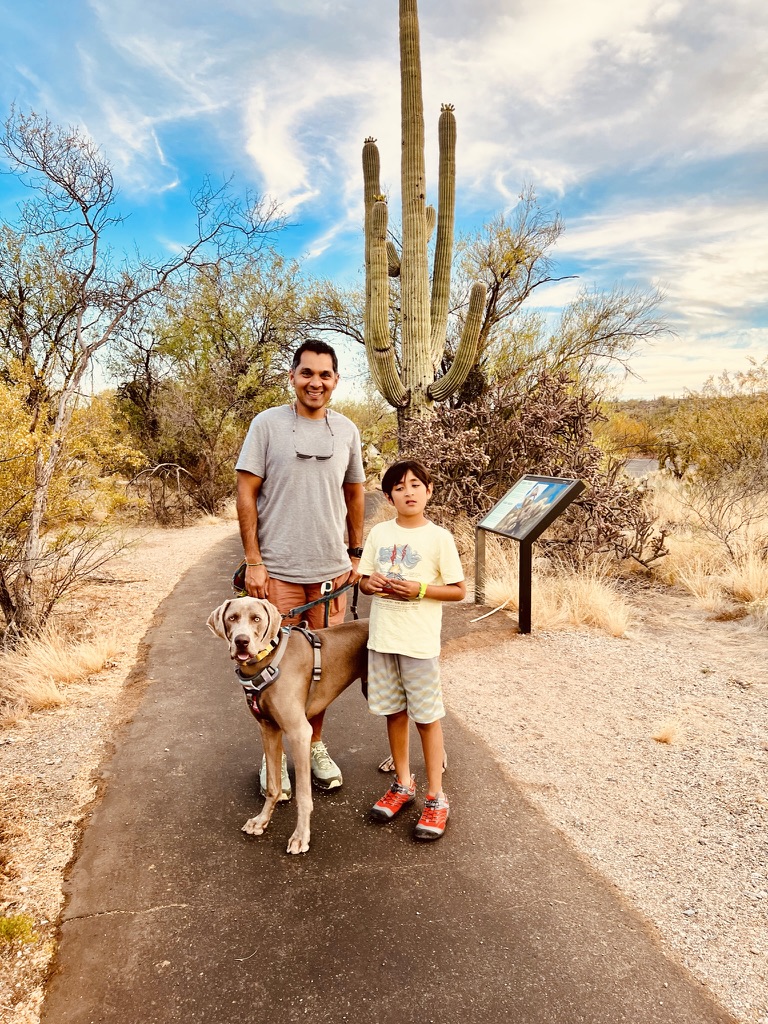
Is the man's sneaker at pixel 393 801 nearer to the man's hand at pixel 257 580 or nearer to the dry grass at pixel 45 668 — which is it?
the man's hand at pixel 257 580

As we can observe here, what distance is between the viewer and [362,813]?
3164 mm

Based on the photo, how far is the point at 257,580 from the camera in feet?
10.3

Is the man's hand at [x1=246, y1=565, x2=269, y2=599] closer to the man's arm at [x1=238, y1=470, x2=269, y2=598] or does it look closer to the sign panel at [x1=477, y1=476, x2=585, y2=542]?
the man's arm at [x1=238, y1=470, x2=269, y2=598]

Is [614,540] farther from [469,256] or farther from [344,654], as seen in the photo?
[469,256]

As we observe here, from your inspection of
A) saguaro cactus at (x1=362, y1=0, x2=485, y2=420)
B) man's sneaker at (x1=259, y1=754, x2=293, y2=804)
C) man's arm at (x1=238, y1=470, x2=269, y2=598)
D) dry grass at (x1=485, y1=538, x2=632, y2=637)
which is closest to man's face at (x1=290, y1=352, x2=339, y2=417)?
man's arm at (x1=238, y1=470, x2=269, y2=598)

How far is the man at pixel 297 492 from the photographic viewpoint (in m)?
3.11

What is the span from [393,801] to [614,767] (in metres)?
1.41

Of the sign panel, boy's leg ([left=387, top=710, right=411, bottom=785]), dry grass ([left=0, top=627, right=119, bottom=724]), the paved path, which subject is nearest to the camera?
the paved path

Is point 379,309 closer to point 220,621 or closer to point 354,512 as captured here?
point 354,512

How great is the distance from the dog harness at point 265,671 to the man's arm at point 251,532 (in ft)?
0.97

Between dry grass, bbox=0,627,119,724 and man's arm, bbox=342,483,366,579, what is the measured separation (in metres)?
2.73

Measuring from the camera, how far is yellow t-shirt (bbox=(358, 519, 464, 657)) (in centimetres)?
297

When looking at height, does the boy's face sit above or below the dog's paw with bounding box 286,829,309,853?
above

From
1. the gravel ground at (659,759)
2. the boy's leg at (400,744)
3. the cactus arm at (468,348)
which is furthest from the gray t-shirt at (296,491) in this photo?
the cactus arm at (468,348)
